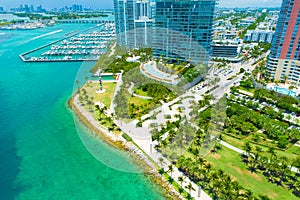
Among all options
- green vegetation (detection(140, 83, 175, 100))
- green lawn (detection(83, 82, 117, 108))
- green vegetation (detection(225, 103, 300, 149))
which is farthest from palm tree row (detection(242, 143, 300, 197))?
green lawn (detection(83, 82, 117, 108))

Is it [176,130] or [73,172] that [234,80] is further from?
[73,172]

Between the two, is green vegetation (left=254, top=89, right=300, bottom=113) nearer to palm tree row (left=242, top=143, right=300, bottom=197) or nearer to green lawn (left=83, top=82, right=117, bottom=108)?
palm tree row (left=242, top=143, right=300, bottom=197)

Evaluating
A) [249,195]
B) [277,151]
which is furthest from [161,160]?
[277,151]

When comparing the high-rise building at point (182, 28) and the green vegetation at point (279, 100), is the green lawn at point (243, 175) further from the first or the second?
the high-rise building at point (182, 28)

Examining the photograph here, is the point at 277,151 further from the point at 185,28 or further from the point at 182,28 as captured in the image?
the point at 182,28

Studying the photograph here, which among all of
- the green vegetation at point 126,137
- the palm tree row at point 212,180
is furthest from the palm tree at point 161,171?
the green vegetation at point 126,137
